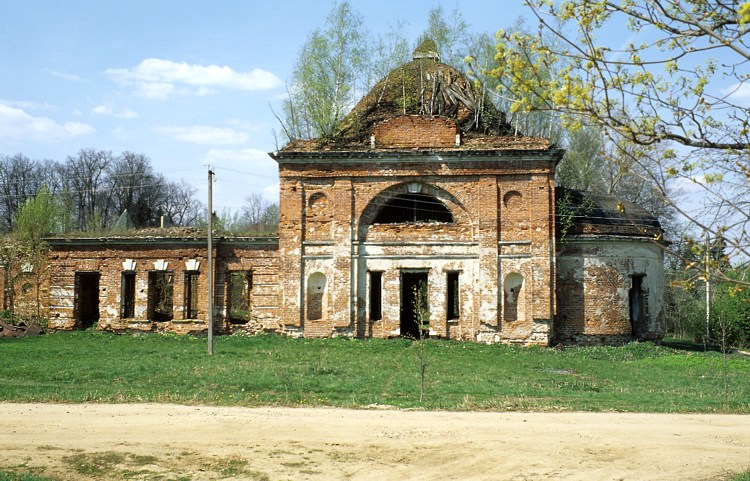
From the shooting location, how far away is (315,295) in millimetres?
26234

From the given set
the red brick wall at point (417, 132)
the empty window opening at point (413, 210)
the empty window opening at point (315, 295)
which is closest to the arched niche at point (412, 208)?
the empty window opening at point (413, 210)

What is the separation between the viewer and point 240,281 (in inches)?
1567

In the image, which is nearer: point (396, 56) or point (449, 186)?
point (449, 186)

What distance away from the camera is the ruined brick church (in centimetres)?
2531

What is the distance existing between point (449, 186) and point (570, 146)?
1763 centimetres

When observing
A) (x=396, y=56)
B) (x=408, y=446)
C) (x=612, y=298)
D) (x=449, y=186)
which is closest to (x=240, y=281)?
(x=396, y=56)

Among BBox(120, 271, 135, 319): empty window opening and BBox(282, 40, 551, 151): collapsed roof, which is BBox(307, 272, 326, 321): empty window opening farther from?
BBox(120, 271, 135, 319): empty window opening

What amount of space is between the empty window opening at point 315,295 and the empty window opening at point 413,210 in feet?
9.72

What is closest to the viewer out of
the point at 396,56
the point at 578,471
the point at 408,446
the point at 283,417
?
the point at 578,471

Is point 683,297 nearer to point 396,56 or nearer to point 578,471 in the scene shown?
point 396,56

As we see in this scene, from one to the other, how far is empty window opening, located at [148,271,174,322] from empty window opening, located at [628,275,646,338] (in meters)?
17.9

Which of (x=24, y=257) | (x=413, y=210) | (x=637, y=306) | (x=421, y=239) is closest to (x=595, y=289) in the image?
(x=637, y=306)

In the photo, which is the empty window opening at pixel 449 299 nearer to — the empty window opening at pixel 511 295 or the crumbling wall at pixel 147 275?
the empty window opening at pixel 511 295

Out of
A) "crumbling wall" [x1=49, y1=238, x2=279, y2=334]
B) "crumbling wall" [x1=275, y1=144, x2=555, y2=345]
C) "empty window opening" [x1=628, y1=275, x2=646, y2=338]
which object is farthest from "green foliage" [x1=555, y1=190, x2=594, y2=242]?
"crumbling wall" [x1=49, y1=238, x2=279, y2=334]
